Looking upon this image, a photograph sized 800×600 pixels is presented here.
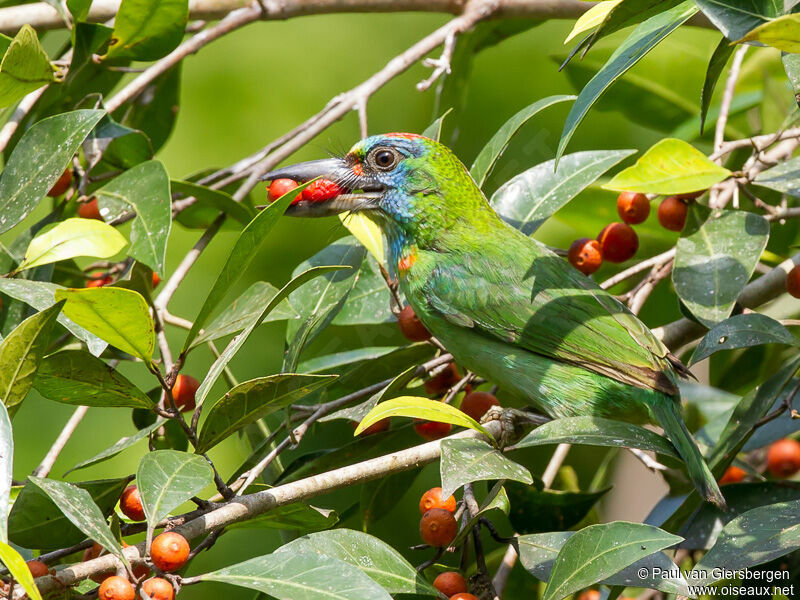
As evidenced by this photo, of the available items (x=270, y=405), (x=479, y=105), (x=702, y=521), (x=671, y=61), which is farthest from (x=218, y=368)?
(x=479, y=105)

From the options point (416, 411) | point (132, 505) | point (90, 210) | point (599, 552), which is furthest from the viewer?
point (90, 210)

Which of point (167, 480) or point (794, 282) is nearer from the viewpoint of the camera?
point (167, 480)

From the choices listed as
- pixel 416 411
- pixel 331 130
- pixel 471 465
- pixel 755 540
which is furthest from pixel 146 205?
pixel 331 130

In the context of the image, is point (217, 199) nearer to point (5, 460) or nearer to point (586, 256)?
point (586, 256)

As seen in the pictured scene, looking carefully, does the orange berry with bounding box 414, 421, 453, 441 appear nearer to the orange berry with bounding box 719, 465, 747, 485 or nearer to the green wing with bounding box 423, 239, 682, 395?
the green wing with bounding box 423, 239, 682, 395

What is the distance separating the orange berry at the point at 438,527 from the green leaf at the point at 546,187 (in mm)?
878

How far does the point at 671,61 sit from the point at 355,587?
7.51 feet

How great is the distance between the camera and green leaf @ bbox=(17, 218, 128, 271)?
1.76 meters

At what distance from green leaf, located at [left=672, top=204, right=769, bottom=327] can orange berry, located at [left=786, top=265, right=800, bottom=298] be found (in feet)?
0.32

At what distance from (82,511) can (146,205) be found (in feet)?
2.78

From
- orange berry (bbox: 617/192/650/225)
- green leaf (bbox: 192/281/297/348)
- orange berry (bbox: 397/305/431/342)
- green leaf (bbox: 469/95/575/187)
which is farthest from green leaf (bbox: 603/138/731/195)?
orange berry (bbox: 397/305/431/342)

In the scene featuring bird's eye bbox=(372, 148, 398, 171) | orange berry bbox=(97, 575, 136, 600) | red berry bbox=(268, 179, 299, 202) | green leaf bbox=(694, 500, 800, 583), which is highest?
red berry bbox=(268, 179, 299, 202)

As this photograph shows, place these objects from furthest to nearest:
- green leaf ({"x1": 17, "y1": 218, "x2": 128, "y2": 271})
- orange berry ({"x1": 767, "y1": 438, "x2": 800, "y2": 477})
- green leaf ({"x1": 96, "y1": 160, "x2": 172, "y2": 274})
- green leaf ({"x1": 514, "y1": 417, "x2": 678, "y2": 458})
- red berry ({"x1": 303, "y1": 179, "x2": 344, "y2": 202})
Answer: orange berry ({"x1": 767, "y1": 438, "x2": 800, "y2": 477})
red berry ({"x1": 303, "y1": 179, "x2": 344, "y2": 202})
green leaf ({"x1": 96, "y1": 160, "x2": 172, "y2": 274})
green leaf ({"x1": 17, "y1": 218, "x2": 128, "y2": 271})
green leaf ({"x1": 514, "y1": 417, "x2": 678, "y2": 458})

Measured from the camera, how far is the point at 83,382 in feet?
5.09
